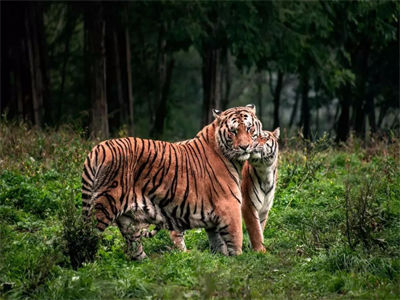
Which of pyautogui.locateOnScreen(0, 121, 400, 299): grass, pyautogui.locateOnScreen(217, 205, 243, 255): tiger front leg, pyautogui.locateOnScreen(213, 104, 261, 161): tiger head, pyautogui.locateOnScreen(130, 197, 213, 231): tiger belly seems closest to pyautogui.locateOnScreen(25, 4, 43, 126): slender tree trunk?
pyautogui.locateOnScreen(0, 121, 400, 299): grass

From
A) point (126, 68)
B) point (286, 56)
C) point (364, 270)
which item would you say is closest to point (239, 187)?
point (364, 270)

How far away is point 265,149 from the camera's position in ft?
27.3

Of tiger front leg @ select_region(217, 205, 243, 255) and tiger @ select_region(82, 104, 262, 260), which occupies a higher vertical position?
tiger @ select_region(82, 104, 262, 260)

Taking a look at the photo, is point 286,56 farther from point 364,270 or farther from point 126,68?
point 364,270

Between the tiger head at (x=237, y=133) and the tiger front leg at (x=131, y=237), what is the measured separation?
146 centimetres

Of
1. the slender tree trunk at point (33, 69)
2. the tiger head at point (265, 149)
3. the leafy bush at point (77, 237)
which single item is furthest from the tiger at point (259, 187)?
the slender tree trunk at point (33, 69)

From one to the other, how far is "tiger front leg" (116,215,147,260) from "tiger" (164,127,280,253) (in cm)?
65

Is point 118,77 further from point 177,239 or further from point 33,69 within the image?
point 177,239

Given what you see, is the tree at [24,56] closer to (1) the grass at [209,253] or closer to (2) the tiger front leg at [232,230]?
(1) the grass at [209,253]

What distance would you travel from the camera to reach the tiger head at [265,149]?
8.21 meters

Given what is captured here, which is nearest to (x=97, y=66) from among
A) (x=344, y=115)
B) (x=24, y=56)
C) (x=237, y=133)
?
(x=24, y=56)

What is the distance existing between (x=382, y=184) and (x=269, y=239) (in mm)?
2105

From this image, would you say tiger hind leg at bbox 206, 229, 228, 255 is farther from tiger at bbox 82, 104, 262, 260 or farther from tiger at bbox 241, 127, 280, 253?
tiger at bbox 241, 127, 280, 253

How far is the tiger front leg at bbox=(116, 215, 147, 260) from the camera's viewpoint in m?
7.38
